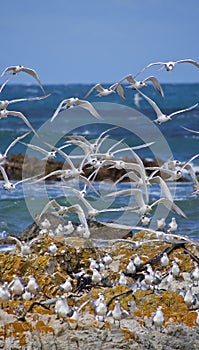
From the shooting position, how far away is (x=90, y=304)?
6.73m

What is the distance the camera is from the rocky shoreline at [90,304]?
20.4ft

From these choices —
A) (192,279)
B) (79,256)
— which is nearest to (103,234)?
(79,256)

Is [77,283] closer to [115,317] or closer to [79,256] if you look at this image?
[79,256]

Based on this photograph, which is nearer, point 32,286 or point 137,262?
point 32,286

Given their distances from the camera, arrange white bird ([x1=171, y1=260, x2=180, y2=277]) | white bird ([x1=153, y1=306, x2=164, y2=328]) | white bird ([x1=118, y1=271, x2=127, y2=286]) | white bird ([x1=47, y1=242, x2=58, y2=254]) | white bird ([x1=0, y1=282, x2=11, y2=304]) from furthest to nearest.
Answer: white bird ([x1=47, y1=242, x2=58, y2=254]) < white bird ([x1=171, y1=260, x2=180, y2=277]) < white bird ([x1=118, y1=271, x2=127, y2=286]) < white bird ([x1=0, y1=282, x2=11, y2=304]) < white bird ([x1=153, y1=306, x2=164, y2=328])

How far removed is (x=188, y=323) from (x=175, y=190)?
510 inches

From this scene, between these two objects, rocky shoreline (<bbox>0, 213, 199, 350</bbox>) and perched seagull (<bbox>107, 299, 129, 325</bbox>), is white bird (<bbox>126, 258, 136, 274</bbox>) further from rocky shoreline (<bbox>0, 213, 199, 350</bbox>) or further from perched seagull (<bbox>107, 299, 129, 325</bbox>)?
perched seagull (<bbox>107, 299, 129, 325</bbox>)

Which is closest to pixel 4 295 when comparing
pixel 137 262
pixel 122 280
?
pixel 122 280

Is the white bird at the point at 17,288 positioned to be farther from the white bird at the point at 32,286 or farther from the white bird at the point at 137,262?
the white bird at the point at 137,262

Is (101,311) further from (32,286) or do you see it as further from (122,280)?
(122,280)

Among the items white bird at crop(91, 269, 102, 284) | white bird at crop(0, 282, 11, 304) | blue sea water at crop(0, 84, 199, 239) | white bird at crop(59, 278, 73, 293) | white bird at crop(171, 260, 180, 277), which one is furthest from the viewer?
blue sea water at crop(0, 84, 199, 239)

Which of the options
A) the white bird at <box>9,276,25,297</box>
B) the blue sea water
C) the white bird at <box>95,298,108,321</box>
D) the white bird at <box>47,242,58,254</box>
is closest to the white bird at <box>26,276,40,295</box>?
the white bird at <box>9,276,25,297</box>

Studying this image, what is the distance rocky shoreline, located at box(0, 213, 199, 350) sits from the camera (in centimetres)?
621

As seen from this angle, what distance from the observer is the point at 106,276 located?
25.8 ft
